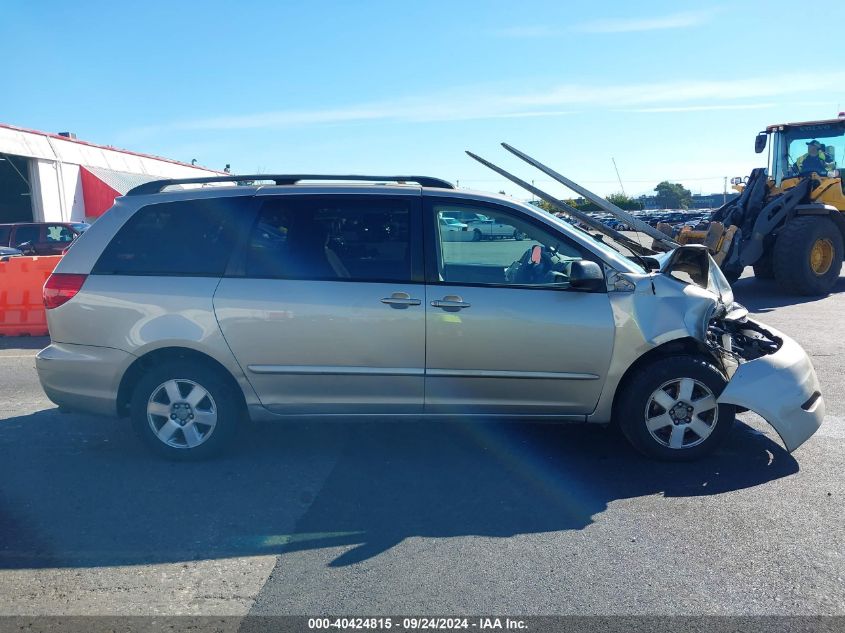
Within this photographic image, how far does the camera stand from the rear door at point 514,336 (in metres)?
4.70

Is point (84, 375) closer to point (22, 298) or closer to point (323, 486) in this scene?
point (323, 486)

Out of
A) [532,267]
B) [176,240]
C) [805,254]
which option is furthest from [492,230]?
[805,254]

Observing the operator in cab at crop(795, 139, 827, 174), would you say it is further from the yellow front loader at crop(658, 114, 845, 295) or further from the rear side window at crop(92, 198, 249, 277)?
the rear side window at crop(92, 198, 249, 277)

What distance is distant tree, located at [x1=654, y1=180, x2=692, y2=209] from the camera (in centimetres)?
7869

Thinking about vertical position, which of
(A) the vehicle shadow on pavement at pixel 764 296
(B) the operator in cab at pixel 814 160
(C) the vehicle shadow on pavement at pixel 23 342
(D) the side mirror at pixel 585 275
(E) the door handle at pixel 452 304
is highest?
(B) the operator in cab at pixel 814 160

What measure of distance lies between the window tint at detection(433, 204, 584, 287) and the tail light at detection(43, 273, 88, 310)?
2.46 m

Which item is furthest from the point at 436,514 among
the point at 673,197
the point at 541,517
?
the point at 673,197

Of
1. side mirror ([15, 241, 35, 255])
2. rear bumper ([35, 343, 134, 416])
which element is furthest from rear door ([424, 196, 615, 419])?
side mirror ([15, 241, 35, 255])

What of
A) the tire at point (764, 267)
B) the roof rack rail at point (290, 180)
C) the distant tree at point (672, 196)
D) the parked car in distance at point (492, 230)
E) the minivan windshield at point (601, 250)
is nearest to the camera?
the minivan windshield at point (601, 250)

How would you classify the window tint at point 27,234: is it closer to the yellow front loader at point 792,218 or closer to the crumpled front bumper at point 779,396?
the yellow front loader at point 792,218

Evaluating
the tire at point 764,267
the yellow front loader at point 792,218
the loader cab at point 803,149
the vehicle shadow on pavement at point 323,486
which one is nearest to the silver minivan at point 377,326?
the vehicle shadow on pavement at point 323,486

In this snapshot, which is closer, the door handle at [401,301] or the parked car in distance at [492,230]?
the door handle at [401,301]

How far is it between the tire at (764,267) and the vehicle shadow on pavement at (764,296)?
18cm

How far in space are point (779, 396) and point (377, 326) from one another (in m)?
2.57
